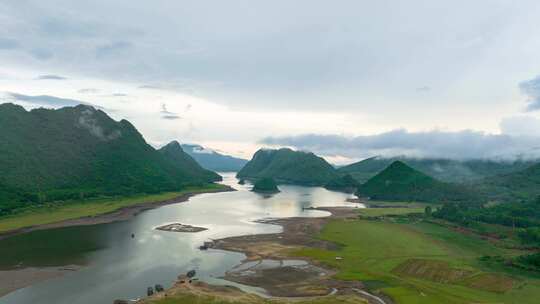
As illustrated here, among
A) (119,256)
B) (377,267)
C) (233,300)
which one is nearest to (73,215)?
(119,256)

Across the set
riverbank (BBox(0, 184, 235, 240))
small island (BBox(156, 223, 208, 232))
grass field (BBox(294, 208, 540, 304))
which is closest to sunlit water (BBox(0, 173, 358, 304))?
small island (BBox(156, 223, 208, 232))

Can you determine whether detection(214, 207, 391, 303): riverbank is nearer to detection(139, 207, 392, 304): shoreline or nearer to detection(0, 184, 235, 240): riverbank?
detection(139, 207, 392, 304): shoreline

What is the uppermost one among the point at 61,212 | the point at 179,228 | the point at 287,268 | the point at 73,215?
the point at 61,212

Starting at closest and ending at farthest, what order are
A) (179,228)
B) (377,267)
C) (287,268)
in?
(377,267) → (287,268) → (179,228)

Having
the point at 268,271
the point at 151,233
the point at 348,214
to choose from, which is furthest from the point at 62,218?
the point at 348,214

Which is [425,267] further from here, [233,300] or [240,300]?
[233,300]

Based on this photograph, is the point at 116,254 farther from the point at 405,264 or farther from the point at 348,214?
the point at 348,214
